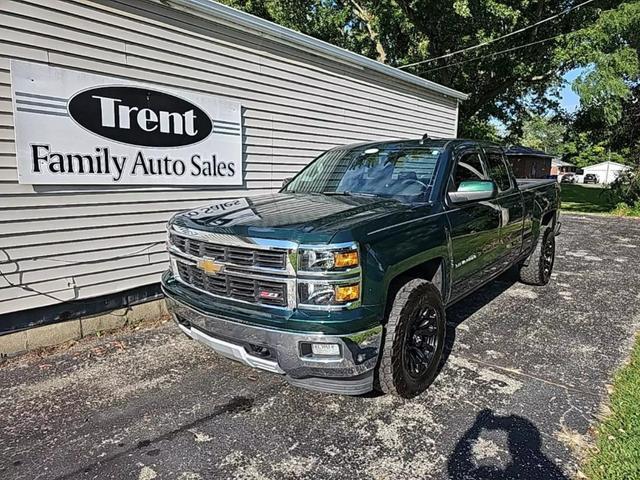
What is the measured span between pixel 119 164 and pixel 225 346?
2566mm

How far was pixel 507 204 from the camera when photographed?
4523 mm

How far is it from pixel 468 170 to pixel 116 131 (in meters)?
3.43

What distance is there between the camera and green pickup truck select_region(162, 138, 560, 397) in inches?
99.3

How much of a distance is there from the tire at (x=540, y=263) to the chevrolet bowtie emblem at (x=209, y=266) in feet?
14.6

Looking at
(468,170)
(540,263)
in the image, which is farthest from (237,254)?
(540,263)

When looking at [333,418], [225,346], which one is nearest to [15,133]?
[225,346]

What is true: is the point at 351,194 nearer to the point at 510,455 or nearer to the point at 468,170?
the point at 468,170

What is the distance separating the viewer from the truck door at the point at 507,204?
4.46m

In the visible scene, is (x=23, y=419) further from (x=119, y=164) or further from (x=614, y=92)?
(x=614, y=92)

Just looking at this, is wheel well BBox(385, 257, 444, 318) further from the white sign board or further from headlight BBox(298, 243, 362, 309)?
the white sign board

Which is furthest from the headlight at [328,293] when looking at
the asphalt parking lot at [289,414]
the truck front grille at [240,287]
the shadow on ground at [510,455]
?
the shadow on ground at [510,455]

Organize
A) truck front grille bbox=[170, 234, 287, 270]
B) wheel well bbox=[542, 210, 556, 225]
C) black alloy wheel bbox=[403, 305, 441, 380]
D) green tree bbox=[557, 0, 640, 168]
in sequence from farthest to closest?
green tree bbox=[557, 0, 640, 168] → wheel well bbox=[542, 210, 556, 225] → black alloy wheel bbox=[403, 305, 441, 380] → truck front grille bbox=[170, 234, 287, 270]

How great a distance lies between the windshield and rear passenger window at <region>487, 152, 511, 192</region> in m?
1.01

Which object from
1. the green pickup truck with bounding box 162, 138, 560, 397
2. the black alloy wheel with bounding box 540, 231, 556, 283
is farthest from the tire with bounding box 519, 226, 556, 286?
the green pickup truck with bounding box 162, 138, 560, 397
